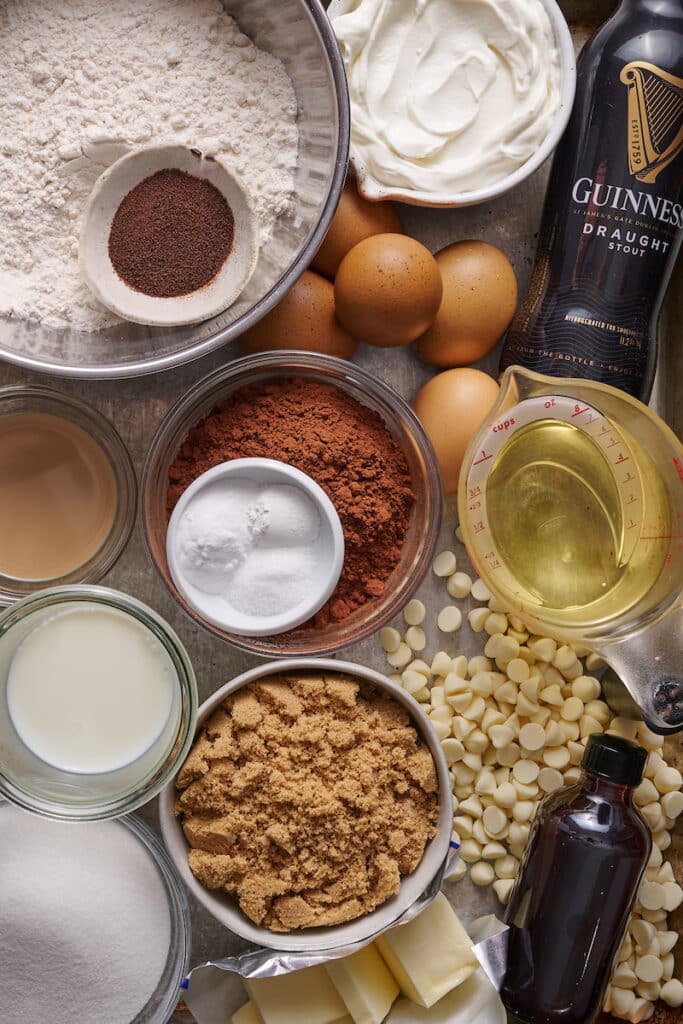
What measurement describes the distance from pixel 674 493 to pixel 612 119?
46cm

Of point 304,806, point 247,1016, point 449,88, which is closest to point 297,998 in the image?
point 247,1016

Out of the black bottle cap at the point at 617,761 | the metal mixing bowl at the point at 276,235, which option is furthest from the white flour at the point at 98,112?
the black bottle cap at the point at 617,761

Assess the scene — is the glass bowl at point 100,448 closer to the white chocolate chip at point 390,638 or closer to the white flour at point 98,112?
the white flour at point 98,112

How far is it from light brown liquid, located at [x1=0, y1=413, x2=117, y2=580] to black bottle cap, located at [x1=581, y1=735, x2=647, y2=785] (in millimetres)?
668

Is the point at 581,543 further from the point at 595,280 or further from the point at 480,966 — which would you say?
the point at 480,966

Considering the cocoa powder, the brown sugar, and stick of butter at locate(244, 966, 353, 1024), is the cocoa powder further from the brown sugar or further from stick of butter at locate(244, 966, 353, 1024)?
stick of butter at locate(244, 966, 353, 1024)

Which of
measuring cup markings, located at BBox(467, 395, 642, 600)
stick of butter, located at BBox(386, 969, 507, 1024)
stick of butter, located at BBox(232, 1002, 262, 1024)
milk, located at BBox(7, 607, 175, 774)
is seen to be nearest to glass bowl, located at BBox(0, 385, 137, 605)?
milk, located at BBox(7, 607, 175, 774)

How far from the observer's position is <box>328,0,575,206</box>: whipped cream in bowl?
1.16 m

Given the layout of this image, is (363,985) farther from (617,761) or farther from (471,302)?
(471,302)

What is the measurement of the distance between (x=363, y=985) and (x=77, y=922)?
35 cm

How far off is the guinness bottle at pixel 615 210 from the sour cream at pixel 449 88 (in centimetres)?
6

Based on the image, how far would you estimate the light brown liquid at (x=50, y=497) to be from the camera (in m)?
1.18

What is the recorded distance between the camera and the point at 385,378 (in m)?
1.28

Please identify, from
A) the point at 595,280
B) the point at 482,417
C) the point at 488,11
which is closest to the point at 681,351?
the point at 595,280
